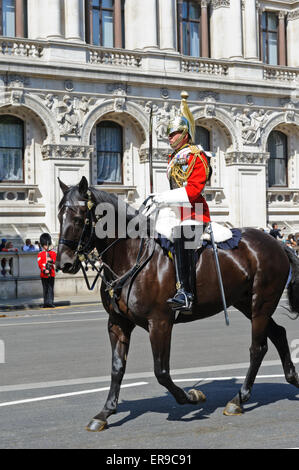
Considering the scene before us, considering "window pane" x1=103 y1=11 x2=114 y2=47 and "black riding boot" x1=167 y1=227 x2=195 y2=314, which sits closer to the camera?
"black riding boot" x1=167 y1=227 x2=195 y2=314

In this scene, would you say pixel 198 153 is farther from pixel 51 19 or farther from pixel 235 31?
pixel 235 31

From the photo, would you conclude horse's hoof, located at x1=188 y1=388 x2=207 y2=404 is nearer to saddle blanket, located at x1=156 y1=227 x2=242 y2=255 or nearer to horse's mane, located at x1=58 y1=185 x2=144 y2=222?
saddle blanket, located at x1=156 y1=227 x2=242 y2=255

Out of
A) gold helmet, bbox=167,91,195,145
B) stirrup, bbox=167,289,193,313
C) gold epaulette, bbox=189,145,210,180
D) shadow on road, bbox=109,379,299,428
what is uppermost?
gold helmet, bbox=167,91,195,145

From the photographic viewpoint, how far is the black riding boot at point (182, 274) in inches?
297

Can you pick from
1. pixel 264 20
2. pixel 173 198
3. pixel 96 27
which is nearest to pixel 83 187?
pixel 173 198

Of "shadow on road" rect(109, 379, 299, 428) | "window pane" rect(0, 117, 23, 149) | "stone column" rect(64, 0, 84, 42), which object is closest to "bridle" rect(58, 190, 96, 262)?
"shadow on road" rect(109, 379, 299, 428)

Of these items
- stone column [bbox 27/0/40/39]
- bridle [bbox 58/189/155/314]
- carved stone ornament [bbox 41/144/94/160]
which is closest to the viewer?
bridle [bbox 58/189/155/314]

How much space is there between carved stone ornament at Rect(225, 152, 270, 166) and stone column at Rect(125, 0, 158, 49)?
6275mm

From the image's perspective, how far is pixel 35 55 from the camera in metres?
32.4

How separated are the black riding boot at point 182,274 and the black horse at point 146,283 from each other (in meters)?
0.10

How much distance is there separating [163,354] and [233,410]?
951 mm

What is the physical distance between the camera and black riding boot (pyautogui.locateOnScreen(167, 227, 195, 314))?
7.55m
